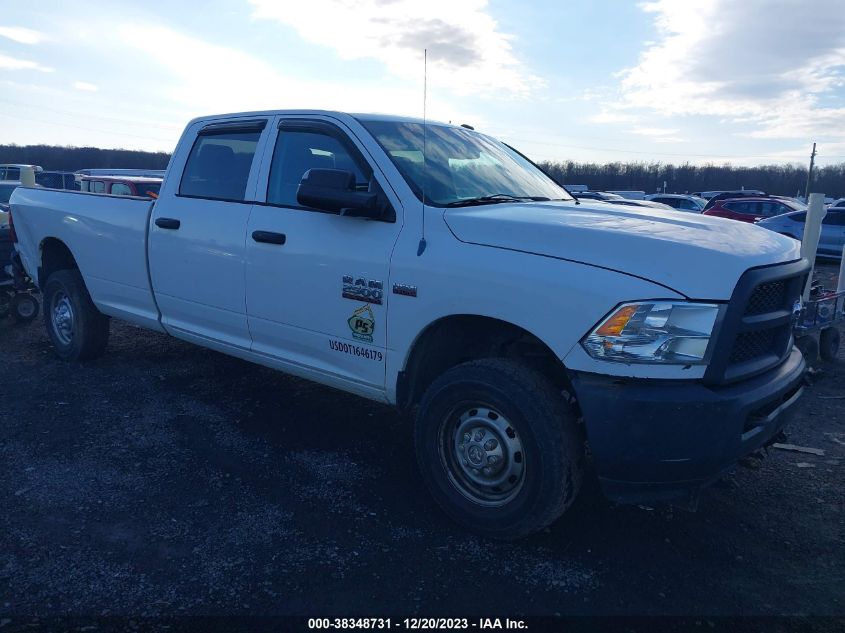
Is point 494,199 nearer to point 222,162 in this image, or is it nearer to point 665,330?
point 665,330

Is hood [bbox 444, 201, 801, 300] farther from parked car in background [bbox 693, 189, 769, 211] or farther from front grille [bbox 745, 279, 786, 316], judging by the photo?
parked car in background [bbox 693, 189, 769, 211]

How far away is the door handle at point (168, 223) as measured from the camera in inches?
192

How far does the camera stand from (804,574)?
10.5ft

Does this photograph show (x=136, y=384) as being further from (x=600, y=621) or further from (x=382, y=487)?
(x=600, y=621)

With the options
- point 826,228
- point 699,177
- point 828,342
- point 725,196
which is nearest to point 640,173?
point 699,177

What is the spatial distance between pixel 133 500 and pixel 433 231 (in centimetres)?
220

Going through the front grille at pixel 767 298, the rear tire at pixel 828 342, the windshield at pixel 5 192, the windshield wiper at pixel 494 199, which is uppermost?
the windshield wiper at pixel 494 199

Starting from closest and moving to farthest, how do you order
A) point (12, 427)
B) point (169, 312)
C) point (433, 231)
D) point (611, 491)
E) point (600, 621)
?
1. point (600, 621)
2. point (611, 491)
3. point (433, 231)
4. point (12, 427)
5. point (169, 312)

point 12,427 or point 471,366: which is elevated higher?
point 471,366

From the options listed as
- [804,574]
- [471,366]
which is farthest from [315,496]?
[804,574]

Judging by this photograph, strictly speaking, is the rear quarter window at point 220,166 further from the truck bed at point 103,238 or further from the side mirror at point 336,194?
the side mirror at point 336,194

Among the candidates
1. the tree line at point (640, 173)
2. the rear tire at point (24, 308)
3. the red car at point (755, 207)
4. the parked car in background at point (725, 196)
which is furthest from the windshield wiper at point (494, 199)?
the tree line at point (640, 173)

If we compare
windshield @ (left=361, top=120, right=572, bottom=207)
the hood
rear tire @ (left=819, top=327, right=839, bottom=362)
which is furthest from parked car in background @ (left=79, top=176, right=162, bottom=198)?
rear tire @ (left=819, top=327, right=839, bottom=362)

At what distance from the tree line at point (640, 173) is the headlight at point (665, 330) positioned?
62.1 m
